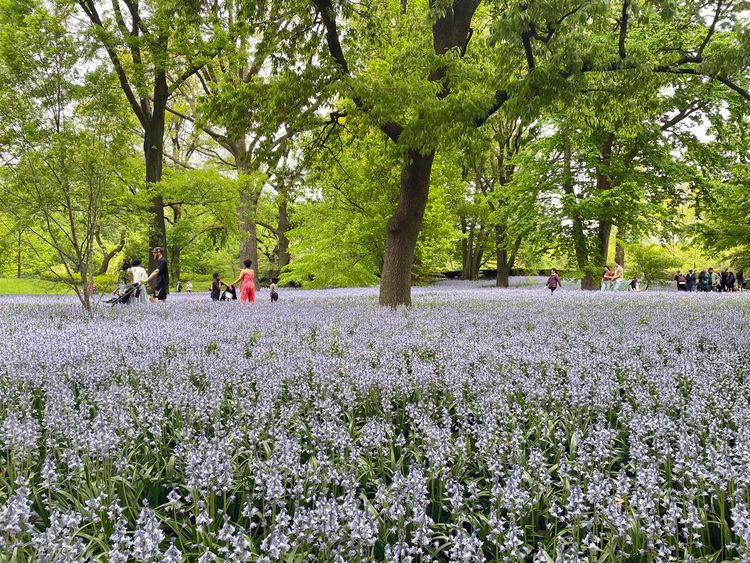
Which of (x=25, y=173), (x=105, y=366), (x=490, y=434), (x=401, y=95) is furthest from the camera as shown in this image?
(x=25, y=173)

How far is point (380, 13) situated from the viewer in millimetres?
12609

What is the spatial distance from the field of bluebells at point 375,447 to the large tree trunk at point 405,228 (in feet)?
18.3

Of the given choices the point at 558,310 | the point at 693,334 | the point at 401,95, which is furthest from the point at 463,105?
the point at 693,334

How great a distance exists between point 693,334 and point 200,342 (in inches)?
239

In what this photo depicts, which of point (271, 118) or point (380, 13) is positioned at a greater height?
point (380, 13)

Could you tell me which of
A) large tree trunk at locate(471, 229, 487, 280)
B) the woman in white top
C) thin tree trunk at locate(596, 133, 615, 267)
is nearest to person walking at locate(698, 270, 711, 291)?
thin tree trunk at locate(596, 133, 615, 267)

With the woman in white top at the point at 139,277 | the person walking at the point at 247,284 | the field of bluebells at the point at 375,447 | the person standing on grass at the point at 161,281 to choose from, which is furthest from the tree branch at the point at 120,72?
the field of bluebells at the point at 375,447

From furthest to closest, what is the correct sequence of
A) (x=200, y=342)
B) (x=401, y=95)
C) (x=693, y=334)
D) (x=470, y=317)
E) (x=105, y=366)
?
(x=401, y=95)
(x=470, y=317)
(x=693, y=334)
(x=200, y=342)
(x=105, y=366)

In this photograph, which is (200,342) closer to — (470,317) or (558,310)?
(470,317)

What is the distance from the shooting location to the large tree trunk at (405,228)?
11.9 metres

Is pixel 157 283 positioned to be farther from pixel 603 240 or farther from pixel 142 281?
pixel 603 240

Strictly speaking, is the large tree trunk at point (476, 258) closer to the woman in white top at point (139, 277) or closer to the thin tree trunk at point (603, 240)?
the thin tree trunk at point (603, 240)

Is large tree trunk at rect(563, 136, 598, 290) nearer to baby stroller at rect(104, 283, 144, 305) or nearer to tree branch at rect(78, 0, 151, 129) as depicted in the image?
tree branch at rect(78, 0, 151, 129)

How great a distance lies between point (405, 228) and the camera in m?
12.1
